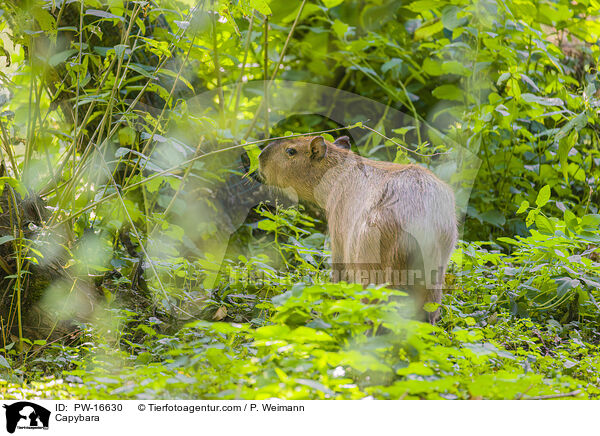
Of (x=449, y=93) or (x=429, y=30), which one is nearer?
(x=449, y=93)

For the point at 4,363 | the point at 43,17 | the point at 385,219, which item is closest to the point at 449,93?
the point at 385,219

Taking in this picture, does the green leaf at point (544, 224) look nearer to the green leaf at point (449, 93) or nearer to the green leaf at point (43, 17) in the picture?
the green leaf at point (449, 93)

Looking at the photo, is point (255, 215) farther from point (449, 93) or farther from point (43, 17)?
point (43, 17)

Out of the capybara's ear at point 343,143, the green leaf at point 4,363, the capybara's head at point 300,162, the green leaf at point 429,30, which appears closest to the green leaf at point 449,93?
the green leaf at point 429,30

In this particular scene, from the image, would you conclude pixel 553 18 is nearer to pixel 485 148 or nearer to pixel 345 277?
pixel 485 148

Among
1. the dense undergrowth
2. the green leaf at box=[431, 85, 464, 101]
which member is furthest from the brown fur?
the green leaf at box=[431, 85, 464, 101]

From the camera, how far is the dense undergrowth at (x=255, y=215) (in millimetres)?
2482

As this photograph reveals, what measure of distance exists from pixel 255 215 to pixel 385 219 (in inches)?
104

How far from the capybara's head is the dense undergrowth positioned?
0.80ft
